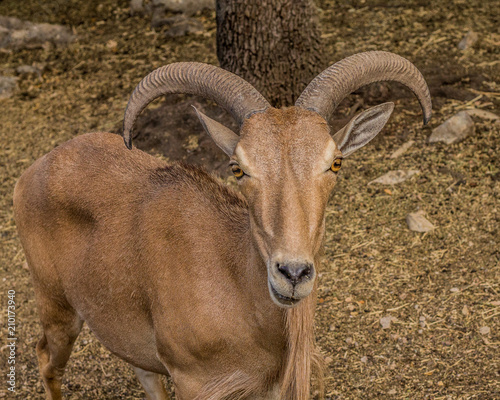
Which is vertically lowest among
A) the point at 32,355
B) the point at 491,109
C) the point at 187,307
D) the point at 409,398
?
the point at 32,355

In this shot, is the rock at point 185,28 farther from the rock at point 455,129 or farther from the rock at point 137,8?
the rock at point 455,129

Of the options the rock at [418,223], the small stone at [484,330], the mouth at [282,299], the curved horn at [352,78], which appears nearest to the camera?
the mouth at [282,299]

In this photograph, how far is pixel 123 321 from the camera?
567cm

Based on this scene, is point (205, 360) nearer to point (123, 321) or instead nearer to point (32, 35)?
point (123, 321)

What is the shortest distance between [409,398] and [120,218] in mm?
3038

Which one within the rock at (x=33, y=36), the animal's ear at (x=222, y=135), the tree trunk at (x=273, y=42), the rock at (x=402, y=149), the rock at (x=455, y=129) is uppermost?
the animal's ear at (x=222, y=135)

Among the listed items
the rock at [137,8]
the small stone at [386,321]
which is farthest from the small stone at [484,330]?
the rock at [137,8]

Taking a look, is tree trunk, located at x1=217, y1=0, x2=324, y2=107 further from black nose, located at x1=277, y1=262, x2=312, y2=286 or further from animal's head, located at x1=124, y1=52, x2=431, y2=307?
black nose, located at x1=277, y1=262, x2=312, y2=286

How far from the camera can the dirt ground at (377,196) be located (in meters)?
6.49

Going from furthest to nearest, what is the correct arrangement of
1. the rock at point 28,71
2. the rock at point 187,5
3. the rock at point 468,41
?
the rock at point 187,5 < the rock at point 28,71 < the rock at point 468,41

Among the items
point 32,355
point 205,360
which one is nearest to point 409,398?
point 205,360

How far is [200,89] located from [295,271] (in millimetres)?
1864

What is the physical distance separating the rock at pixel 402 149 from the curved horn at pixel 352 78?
3391 millimetres

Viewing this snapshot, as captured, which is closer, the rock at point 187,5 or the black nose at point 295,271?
the black nose at point 295,271
